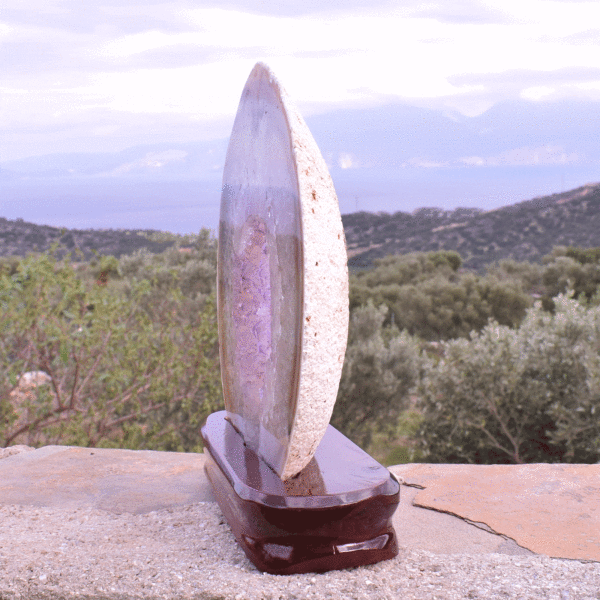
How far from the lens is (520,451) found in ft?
21.9

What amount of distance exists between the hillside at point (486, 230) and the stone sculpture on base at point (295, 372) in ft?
56.1

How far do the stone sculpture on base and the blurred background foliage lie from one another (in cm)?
262

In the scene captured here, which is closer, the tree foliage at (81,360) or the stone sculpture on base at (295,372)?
the stone sculpture on base at (295,372)

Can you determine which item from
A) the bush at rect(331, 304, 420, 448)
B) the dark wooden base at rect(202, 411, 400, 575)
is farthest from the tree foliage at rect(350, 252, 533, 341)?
the dark wooden base at rect(202, 411, 400, 575)

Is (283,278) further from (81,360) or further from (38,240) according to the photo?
(38,240)

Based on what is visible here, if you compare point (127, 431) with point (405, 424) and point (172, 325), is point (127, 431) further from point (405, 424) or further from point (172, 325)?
point (405, 424)

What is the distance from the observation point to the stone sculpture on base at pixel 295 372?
2.28 meters

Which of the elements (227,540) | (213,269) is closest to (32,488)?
(227,540)

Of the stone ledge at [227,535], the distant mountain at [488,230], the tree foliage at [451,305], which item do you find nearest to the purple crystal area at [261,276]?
the stone ledge at [227,535]

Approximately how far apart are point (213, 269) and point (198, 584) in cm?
776

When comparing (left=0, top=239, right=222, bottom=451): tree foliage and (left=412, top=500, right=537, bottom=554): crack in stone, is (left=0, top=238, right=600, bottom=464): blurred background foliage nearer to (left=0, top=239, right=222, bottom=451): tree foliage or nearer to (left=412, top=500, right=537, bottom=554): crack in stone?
(left=0, top=239, right=222, bottom=451): tree foliage

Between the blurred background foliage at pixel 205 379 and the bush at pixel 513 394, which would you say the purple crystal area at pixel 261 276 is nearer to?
the blurred background foliage at pixel 205 379

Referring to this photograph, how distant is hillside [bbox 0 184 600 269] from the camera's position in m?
22.7

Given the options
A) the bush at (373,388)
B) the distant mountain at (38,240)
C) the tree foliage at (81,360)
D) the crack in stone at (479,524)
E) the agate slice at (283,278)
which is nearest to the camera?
the agate slice at (283,278)
